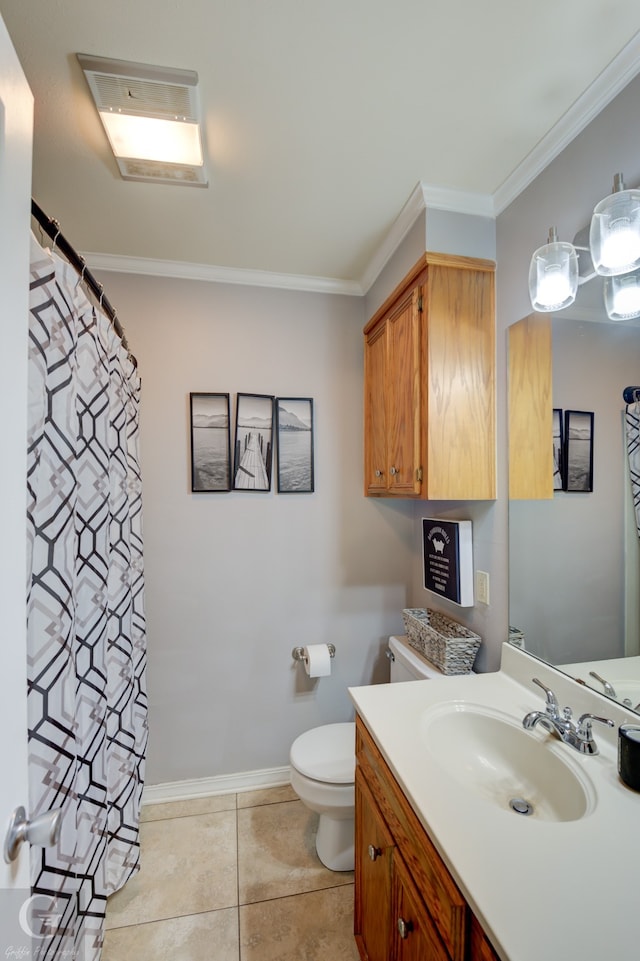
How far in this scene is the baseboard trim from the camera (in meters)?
1.93

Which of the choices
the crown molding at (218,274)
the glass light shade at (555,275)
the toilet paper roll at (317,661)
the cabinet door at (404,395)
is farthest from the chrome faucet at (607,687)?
the crown molding at (218,274)

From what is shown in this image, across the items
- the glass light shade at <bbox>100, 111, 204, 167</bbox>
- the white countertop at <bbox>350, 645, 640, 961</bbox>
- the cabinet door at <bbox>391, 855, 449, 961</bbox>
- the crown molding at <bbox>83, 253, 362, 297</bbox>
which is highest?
the glass light shade at <bbox>100, 111, 204, 167</bbox>

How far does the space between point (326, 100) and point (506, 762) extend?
1.93m

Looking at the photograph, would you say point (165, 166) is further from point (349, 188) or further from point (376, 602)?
point (376, 602)

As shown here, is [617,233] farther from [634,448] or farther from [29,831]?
[29,831]

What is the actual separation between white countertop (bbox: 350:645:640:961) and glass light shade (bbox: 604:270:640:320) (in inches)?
39.9

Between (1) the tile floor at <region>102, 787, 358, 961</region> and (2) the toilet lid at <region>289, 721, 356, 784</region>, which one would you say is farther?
(2) the toilet lid at <region>289, 721, 356, 784</region>

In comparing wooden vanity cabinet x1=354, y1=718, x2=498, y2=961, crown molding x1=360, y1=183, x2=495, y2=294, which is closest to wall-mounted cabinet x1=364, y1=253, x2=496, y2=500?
crown molding x1=360, y1=183, x2=495, y2=294

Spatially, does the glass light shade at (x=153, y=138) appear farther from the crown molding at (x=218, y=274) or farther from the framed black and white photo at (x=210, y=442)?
the framed black and white photo at (x=210, y=442)

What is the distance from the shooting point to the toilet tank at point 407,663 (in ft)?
5.31

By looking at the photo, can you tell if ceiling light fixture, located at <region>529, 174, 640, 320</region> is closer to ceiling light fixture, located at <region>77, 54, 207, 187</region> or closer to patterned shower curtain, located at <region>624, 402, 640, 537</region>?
patterned shower curtain, located at <region>624, 402, 640, 537</region>

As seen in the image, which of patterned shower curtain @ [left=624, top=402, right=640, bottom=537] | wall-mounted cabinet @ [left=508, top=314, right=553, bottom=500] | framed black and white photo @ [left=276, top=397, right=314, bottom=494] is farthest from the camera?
framed black and white photo @ [left=276, top=397, right=314, bottom=494]

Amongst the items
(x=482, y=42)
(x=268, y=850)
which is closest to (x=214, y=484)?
(x=268, y=850)

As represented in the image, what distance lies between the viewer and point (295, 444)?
6.79 ft
